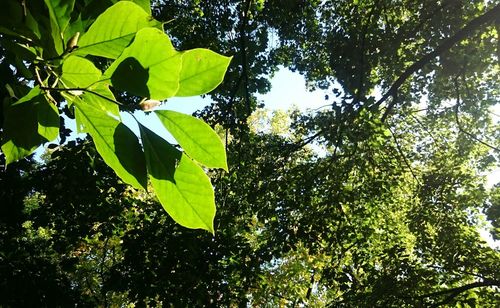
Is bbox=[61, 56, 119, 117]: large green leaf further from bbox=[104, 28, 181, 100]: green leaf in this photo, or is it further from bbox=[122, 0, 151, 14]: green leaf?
bbox=[122, 0, 151, 14]: green leaf

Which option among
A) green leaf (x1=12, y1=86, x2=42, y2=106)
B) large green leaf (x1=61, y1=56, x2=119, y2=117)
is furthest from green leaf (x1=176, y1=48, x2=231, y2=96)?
green leaf (x1=12, y1=86, x2=42, y2=106)

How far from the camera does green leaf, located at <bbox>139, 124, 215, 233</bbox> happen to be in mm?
493

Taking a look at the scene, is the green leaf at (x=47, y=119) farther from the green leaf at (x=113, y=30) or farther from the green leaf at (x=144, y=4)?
the green leaf at (x=144, y=4)

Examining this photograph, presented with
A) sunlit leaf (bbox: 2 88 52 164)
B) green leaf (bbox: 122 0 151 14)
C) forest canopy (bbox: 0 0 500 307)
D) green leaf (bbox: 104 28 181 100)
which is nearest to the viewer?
green leaf (bbox: 104 28 181 100)

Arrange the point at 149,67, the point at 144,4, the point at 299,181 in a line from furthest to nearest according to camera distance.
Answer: the point at 299,181 → the point at 144,4 → the point at 149,67

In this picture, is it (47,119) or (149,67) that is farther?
(47,119)

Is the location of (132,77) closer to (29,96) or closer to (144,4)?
(29,96)

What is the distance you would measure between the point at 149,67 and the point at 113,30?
10 cm

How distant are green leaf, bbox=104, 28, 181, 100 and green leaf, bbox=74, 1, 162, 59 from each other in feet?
0.20

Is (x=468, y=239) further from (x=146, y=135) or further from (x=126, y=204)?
(x=146, y=135)

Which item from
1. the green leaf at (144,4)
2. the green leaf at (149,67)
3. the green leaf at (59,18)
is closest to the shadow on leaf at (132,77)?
the green leaf at (149,67)

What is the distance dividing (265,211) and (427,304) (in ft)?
9.01

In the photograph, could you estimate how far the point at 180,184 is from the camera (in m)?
0.50

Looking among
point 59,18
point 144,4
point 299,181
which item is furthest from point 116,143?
point 299,181
